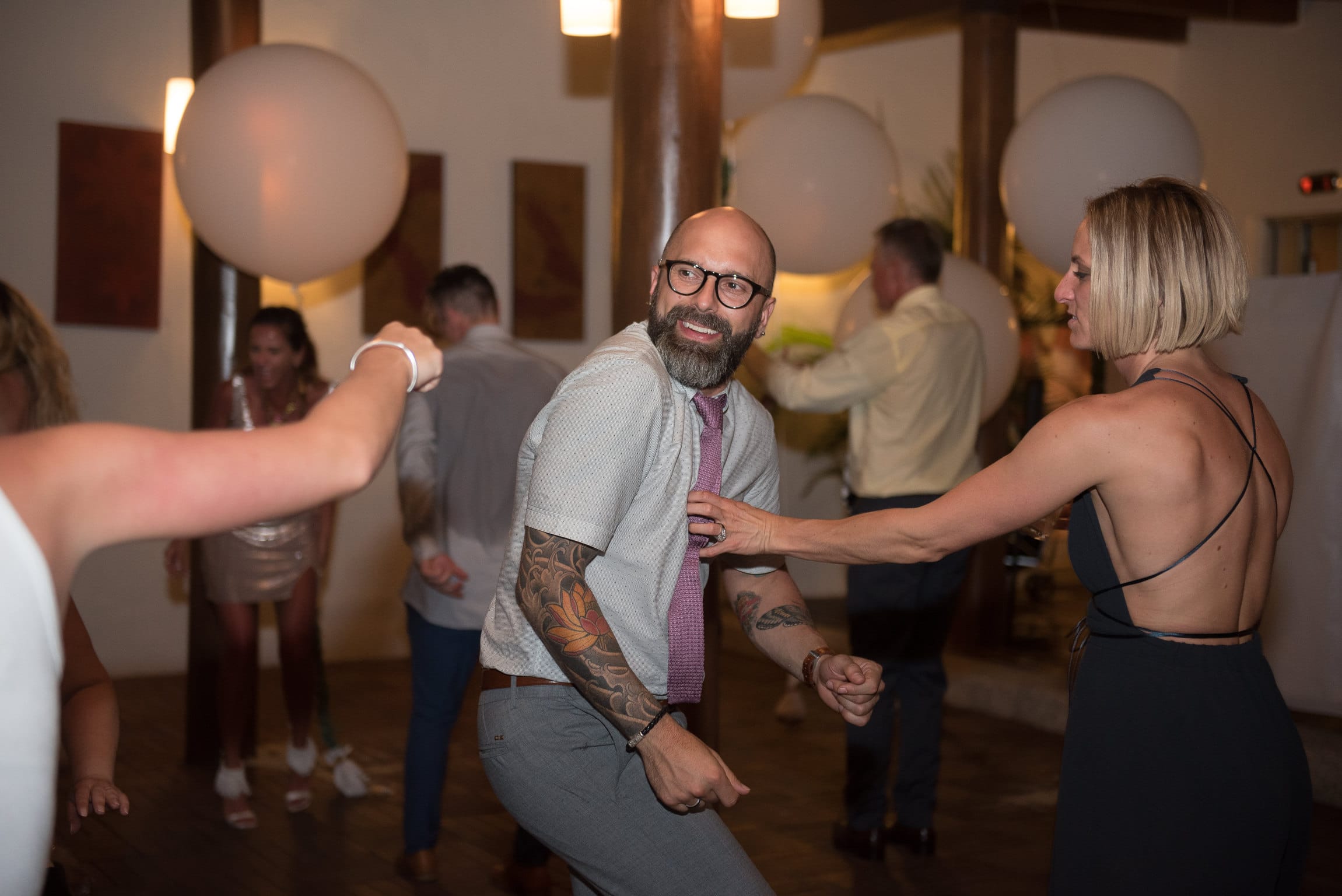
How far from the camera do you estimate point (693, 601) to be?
74.8 inches

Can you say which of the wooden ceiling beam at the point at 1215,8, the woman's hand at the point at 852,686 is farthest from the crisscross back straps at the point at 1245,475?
the wooden ceiling beam at the point at 1215,8

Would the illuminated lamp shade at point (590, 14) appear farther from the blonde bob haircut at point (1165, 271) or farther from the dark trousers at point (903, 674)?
the blonde bob haircut at point (1165, 271)

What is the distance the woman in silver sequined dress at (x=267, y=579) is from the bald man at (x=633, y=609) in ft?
7.80

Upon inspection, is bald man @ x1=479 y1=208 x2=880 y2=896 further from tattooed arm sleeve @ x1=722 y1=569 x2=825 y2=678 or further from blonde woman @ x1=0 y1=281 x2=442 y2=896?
blonde woman @ x1=0 y1=281 x2=442 y2=896

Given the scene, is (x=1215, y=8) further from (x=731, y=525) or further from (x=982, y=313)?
(x=731, y=525)

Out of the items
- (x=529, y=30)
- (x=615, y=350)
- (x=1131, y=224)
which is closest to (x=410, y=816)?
(x=615, y=350)

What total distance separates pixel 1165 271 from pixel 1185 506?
330mm

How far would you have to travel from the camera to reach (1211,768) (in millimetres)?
1679

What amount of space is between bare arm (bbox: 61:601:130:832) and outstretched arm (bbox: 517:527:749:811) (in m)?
0.57

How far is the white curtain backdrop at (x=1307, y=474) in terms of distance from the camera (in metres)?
3.90

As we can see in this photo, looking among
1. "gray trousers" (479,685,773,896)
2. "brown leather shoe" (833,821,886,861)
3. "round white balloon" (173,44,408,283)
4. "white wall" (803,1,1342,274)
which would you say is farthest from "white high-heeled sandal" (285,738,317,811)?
"white wall" (803,1,1342,274)

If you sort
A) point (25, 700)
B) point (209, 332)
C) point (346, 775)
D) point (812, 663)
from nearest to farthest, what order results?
point (25, 700), point (812, 663), point (346, 775), point (209, 332)

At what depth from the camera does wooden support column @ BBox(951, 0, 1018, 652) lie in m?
6.29

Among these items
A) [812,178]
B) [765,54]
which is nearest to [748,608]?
[765,54]
